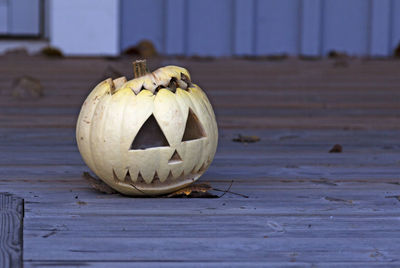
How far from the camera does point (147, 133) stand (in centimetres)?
193

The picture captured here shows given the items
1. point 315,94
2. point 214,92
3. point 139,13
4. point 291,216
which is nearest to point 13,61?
point 139,13

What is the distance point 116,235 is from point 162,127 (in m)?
0.41

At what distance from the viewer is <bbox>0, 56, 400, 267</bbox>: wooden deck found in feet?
4.79

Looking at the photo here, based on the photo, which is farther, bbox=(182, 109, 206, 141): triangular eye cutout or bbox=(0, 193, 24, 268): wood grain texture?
bbox=(182, 109, 206, 141): triangular eye cutout

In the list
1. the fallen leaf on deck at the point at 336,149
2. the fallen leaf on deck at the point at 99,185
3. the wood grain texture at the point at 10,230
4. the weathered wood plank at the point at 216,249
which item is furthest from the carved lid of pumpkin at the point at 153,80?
the fallen leaf on deck at the point at 336,149

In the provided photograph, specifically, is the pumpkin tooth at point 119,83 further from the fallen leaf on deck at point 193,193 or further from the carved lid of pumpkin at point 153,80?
the fallen leaf on deck at point 193,193

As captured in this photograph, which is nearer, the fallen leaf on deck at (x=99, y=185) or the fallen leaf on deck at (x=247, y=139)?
the fallen leaf on deck at (x=99, y=185)

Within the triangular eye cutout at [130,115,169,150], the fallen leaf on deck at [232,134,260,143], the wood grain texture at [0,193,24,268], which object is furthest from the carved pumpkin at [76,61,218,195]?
the fallen leaf on deck at [232,134,260,143]

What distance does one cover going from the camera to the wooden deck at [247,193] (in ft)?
4.79

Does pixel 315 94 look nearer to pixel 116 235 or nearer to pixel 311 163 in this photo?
pixel 311 163

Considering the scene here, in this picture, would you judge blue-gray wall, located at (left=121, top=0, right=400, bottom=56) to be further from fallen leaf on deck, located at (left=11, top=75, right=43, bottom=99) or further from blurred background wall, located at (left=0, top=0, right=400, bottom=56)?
fallen leaf on deck, located at (left=11, top=75, right=43, bottom=99)

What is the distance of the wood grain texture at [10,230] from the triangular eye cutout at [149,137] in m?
0.36

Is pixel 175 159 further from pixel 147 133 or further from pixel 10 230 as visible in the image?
pixel 10 230

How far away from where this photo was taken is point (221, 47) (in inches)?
215
